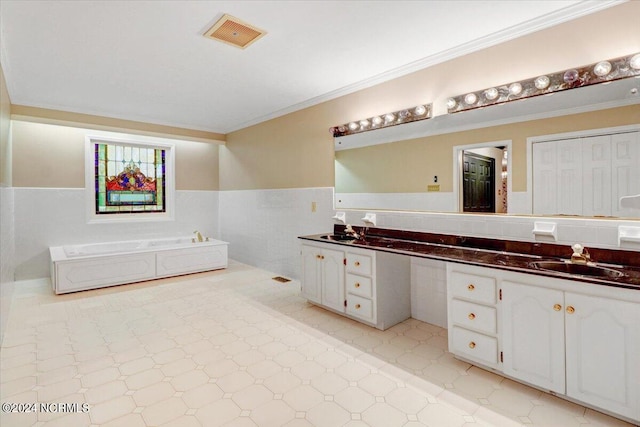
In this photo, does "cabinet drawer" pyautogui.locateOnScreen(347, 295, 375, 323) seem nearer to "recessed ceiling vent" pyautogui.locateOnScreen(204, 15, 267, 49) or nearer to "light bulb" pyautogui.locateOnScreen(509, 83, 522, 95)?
"light bulb" pyautogui.locateOnScreen(509, 83, 522, 95)

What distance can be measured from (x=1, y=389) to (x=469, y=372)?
311 centimetres

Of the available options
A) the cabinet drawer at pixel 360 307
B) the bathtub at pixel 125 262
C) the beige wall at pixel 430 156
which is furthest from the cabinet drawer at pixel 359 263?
the bathtub at pixel 125 262

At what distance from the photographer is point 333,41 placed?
2.71 metres

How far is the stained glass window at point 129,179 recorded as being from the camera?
5176mm

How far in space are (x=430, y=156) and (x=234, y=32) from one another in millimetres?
1987

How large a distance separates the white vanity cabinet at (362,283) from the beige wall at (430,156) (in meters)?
0.79

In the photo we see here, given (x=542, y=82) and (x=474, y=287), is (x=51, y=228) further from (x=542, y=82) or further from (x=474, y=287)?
(x=542, y=82)

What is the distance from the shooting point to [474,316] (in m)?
2.23

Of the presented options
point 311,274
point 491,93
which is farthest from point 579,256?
point 311,274

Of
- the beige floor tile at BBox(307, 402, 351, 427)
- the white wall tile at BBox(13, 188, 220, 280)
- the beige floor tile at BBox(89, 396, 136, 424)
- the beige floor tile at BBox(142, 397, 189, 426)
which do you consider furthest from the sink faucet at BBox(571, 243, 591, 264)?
the white wall tile at BBox(13, 188, 220, 280)

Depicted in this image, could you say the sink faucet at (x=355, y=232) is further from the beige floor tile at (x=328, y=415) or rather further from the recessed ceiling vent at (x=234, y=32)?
the recessed ceiling vent at (x=234, y=32)

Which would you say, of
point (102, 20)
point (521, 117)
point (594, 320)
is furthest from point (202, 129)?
point (594, 320)

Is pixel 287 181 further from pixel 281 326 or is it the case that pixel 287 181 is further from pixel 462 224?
pixel 462 224

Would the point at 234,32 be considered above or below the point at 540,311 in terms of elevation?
above
